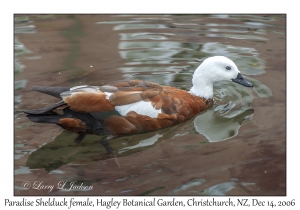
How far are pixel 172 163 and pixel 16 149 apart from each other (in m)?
1.97

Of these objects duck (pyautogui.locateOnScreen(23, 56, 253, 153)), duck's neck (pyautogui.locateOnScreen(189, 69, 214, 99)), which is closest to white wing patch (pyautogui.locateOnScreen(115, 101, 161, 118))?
duck (pyautogui.locateOnScreen(23, 56, 253, 153))

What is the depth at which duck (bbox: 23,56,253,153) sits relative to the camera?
6.39 meters

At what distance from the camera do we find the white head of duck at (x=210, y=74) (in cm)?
735

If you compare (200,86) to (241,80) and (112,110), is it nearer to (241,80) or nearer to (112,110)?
(241,80)

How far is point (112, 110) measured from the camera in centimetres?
647

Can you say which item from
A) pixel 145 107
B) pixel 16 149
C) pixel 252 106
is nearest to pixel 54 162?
pixel 16 149

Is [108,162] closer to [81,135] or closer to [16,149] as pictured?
[81,135]

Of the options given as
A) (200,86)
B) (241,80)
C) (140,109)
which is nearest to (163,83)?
(200,86)

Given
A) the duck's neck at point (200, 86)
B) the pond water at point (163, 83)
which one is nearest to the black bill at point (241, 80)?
the pond water at point (163, 83)

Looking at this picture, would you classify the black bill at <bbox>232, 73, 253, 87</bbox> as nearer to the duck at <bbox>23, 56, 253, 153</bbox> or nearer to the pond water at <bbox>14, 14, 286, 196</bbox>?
the pond water at <bbox>14, 14, 286, 196</bbox>

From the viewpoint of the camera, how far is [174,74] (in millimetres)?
8352

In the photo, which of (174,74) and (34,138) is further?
(174,74)

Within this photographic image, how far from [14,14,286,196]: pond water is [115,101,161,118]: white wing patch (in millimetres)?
291

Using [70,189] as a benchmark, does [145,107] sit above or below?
above
